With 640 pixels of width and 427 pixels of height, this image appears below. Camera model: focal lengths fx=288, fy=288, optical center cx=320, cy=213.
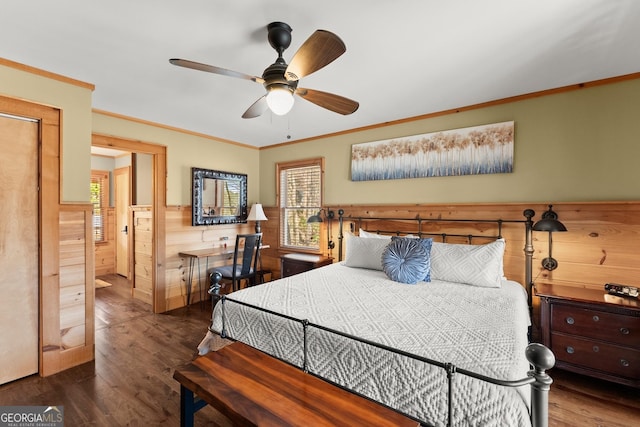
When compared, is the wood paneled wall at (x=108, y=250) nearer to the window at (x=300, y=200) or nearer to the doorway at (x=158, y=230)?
the doorway at (x=158, y=230)

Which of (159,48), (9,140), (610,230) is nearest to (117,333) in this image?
(9,140)

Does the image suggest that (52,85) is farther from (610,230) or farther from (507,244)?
(610,230)

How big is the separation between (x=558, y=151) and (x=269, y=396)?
320 cm

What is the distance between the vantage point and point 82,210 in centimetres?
268

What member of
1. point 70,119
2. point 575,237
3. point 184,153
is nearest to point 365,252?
point 575,237

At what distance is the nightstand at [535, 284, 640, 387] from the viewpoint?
209 centimetres

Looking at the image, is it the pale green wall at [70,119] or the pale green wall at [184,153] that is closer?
the pale green wall at [70,119]

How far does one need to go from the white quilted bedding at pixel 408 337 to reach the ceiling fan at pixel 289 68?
1.37 m

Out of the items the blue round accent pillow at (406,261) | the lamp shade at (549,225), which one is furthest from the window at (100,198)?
the lamp shade at (549,225)

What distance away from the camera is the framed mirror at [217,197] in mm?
4219

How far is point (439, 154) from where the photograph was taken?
3.35 meters

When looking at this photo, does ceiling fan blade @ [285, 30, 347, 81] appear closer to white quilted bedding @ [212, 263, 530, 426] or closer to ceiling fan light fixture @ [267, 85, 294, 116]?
ceiling fan light fixture @ [267, 85, 294, 116]

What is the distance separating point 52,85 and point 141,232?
255cm

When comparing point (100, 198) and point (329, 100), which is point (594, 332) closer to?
point (329, 100)
